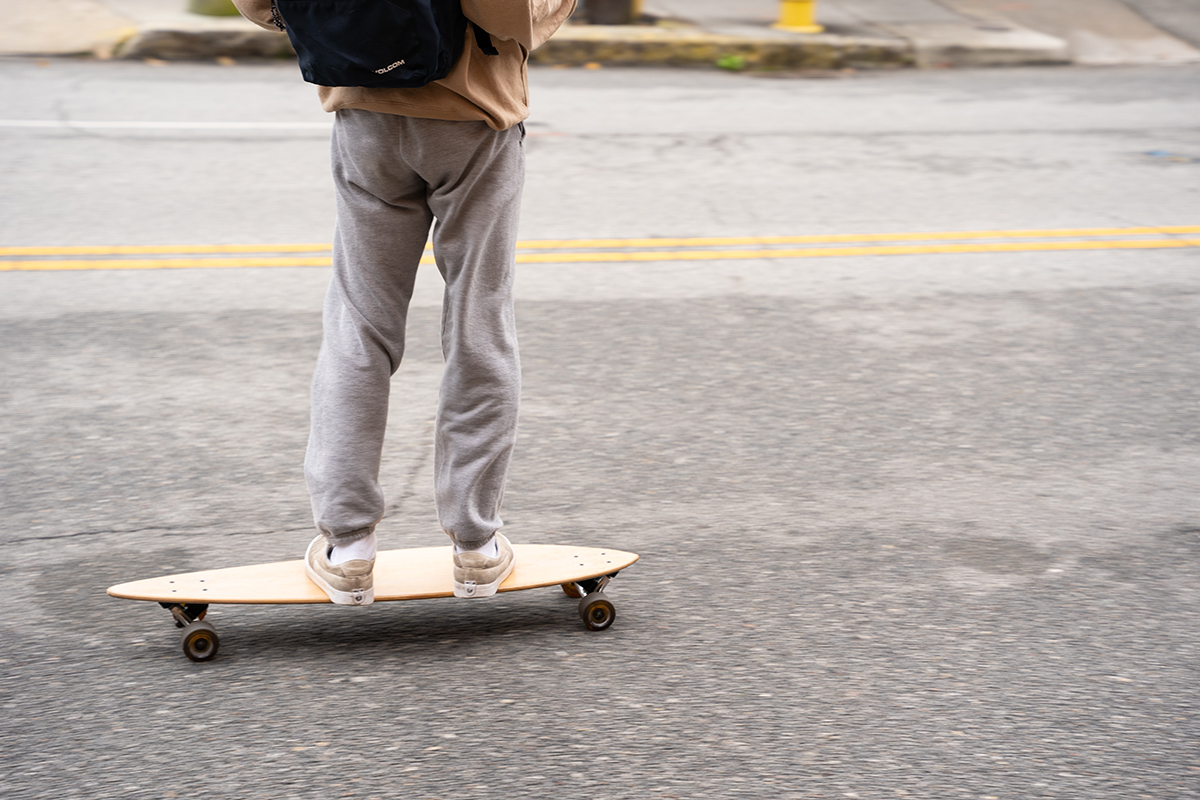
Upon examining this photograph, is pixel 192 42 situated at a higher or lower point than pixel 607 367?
higher

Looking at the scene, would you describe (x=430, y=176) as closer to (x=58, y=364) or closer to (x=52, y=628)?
(x=52, y=628)

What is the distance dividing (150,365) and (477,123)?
8.67 feet

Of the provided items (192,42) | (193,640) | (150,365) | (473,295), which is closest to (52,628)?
(193,640)

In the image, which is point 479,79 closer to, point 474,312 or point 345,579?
point 474,312

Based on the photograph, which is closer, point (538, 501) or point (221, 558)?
point (221, 558)

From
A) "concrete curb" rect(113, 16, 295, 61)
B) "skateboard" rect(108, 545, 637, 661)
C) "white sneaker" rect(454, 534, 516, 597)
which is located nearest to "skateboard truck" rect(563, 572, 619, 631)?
"skateboard" rect(108, 545, 637, 661)

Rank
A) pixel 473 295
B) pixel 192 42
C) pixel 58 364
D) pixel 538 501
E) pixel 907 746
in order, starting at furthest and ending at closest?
pixel 192 42 < pixel 58 364 < pixel 538 501 < pixel 473 295 < pixel 907 746

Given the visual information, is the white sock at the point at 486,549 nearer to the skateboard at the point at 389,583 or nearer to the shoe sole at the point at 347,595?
the skateboard at the point at 389,583

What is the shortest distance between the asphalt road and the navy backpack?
1305mm

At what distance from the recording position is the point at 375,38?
2.32 meters

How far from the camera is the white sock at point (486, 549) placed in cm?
285

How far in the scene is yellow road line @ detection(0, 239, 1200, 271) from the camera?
588 centimetres

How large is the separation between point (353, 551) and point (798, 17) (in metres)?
11.7

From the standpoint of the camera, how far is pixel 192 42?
11602 millimetres
